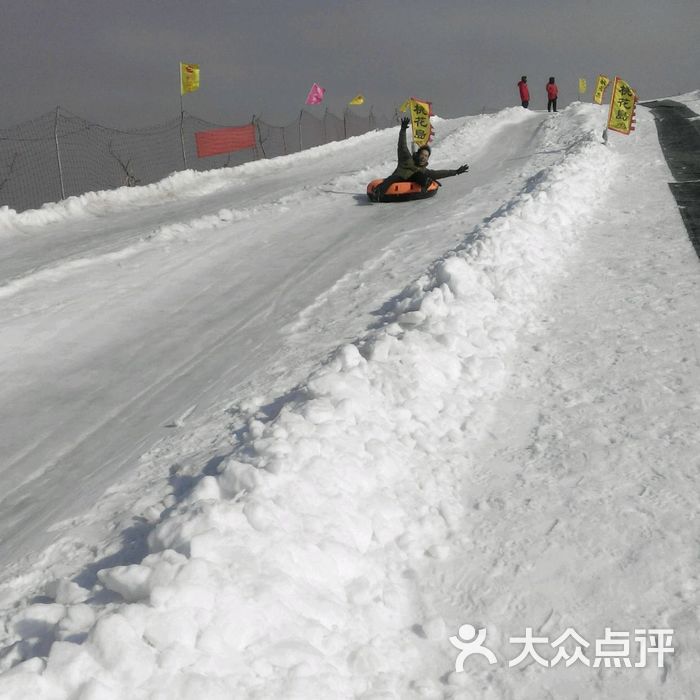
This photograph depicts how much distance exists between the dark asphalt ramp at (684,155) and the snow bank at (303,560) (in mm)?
4969

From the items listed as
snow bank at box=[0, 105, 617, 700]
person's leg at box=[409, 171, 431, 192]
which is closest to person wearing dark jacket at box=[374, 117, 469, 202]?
person's leg at box=[409, 171, 431, 192]

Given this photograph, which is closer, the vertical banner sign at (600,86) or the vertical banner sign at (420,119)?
the vertical banner sign at (420,119)

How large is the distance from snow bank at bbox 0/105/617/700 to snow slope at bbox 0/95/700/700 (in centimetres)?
1

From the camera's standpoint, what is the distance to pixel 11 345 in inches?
260

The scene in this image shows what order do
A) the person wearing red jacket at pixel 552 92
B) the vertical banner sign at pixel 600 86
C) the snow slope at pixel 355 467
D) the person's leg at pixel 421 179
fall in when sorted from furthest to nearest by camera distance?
the person wearing red jacket at pixel 552 92
the vertical banner sign at pixel 600 86
the person's leg at pixel 421 179
the snow slope at pixel 355 467

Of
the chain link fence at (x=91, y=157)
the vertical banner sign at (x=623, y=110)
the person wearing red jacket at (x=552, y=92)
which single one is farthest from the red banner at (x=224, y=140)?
the person wearing red jacket at (x=552, y=92)

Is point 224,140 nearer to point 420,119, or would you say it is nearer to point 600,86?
point 420,119

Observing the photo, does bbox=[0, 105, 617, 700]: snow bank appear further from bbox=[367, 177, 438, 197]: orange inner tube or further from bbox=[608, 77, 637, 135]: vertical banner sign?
bbox=[608, 77, 637, 135]: vertical banner sign

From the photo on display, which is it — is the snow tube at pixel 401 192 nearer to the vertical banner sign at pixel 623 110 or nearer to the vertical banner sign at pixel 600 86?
the vertical banner sign at pixel 623 110

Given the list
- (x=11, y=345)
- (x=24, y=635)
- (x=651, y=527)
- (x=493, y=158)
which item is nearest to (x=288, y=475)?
(x=24, y=635)

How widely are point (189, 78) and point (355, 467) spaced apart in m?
16.8

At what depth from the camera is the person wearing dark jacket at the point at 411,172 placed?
12320 millimetres

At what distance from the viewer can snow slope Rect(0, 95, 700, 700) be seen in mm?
2602

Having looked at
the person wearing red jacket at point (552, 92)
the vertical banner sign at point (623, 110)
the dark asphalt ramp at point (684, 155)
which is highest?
the person wearing red jacket at point (552, 92)
